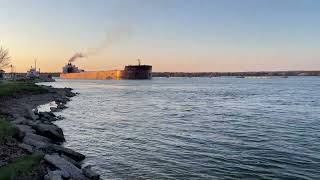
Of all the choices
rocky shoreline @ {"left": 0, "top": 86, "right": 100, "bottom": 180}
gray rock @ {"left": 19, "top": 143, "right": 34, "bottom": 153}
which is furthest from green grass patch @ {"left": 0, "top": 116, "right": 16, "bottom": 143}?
gray rock @ {"left": 19, "top": 143, "right": 34, "bottom": 153}

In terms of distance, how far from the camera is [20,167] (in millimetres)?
→ 14945

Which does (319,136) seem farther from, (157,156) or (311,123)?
(157,156)

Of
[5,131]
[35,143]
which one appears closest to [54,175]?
[35,143]

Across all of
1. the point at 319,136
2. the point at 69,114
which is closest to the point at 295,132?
the point at 319,136

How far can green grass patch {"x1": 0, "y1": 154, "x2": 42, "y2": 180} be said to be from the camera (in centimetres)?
1388

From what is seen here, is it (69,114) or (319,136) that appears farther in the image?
(69,114)

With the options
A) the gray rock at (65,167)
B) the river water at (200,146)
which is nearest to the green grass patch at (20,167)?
the gray rock at (65,167)

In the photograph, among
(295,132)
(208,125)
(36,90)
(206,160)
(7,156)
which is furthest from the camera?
(36,90)

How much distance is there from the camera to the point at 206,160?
20938mm

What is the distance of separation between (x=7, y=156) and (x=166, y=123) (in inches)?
800

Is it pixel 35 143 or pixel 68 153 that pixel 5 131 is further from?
pixel 68 153

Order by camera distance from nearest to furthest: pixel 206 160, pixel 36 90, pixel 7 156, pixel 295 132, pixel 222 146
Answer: pixel 7 156, pixel 206 160, pixel 222 146, pixel 295 132, pixel 36 90

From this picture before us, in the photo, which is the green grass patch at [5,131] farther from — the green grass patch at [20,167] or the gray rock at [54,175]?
the gray rock at [54,175]

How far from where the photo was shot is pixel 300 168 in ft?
63.0
